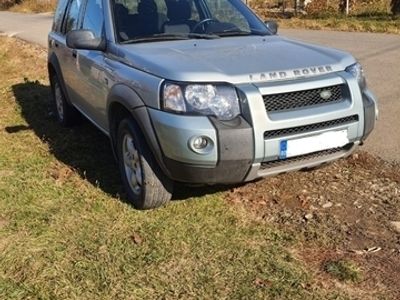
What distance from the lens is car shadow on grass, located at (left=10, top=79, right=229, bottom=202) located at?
453 cm

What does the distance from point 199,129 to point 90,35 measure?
1.56m

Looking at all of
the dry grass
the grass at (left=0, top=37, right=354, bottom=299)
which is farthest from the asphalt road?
the dry grass

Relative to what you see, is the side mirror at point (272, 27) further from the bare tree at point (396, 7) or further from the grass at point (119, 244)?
A: the bare tree at point (396, 7)

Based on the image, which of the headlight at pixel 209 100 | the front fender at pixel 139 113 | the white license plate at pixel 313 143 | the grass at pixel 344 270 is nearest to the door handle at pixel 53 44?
the front fender at pixel 139 113

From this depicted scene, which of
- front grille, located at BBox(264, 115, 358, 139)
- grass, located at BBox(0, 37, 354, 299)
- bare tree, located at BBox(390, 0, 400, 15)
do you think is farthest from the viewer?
bare tree, located at BBox(390, 0, 400, 15)

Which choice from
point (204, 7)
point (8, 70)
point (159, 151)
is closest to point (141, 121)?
point (159, 151)

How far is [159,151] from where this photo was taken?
3.62 meters

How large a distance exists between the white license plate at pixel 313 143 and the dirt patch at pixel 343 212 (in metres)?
0.56

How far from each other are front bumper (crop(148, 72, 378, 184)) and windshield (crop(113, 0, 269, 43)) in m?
1.11

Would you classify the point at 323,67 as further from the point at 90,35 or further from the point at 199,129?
the point at 90,35

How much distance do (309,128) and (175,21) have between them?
64.0 inches

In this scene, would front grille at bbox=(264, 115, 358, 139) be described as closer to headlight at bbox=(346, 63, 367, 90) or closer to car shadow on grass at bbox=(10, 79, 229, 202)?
headlight at bbox=(346, 63, 367, 90)

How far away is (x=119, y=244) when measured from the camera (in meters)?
3.66

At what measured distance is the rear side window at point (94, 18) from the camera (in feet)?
15.4
